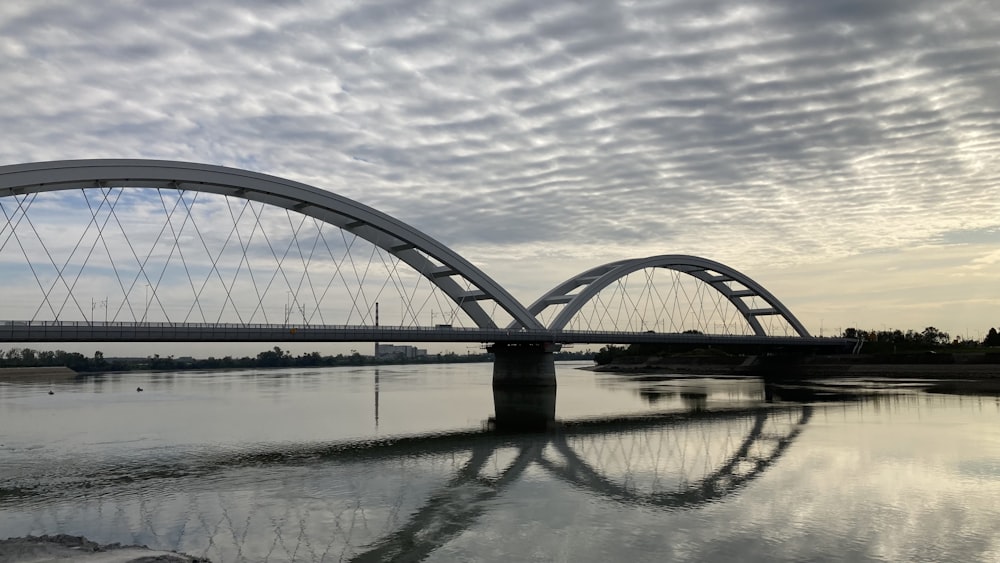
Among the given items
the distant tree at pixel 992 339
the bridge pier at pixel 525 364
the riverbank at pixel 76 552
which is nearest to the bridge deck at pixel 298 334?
the bridge pier at pixel 525 364

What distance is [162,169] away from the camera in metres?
30.2

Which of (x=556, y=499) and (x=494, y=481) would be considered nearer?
(x=556, y=499)

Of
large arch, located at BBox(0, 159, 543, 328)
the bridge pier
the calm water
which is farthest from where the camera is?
the bridge pier

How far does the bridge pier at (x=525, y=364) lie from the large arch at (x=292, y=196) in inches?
117

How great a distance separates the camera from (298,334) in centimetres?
3606

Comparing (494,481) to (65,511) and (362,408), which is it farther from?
(362,408)

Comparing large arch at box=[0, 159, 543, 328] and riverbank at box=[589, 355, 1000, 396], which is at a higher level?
large arch at box=[0, 159, 543, 328]

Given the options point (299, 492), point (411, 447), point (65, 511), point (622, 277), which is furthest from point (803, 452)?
point (622, 277)

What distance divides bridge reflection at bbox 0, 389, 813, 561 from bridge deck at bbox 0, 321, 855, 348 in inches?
383

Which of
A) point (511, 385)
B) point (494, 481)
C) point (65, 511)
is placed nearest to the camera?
point (65, 511)

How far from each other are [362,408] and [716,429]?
21.2 meters

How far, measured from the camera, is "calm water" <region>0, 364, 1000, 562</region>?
1238cm

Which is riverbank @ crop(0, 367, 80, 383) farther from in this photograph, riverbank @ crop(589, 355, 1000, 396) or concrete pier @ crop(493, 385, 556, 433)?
riverbank @ crop(589, 355, 1000, 396)

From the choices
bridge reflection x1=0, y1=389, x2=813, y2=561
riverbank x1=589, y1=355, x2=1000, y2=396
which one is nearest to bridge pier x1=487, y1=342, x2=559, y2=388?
bridge reflection x1=0, y1=389, x2=813, y2=561
